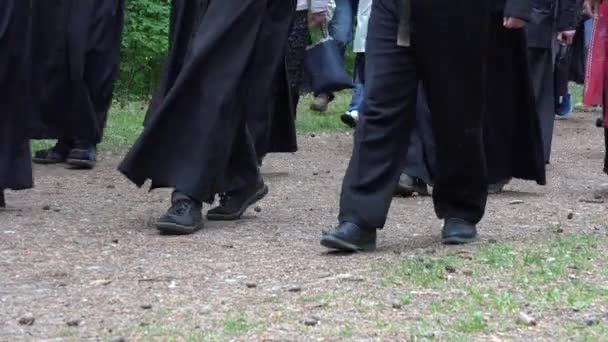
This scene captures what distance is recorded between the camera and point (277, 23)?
738 cm

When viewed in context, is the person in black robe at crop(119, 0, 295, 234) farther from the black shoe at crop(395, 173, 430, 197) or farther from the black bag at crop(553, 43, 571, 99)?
the black bag at crop(553, 43, 571, 99)

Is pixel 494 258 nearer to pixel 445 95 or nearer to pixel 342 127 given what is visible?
pixel 445 95

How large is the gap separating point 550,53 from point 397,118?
3754 mm

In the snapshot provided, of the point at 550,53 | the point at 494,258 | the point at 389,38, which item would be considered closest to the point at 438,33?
the point at 389,38

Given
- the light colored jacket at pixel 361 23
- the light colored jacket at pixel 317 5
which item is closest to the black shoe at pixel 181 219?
the light colored jacket at pixel 317 5

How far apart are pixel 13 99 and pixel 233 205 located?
1.24 meters

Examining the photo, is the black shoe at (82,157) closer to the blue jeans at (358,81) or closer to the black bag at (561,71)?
the blue jeans at (358,81)

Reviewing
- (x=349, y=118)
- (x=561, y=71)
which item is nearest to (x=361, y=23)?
(x=349, y=118)

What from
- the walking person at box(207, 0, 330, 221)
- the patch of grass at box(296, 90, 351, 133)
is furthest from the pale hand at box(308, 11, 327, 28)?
the patch of grass at box(296, 90, 351, 133)

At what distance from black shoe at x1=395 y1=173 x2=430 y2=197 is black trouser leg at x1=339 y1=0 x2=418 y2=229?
2238 millimetres

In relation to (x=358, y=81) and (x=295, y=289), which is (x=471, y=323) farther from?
(x=358, y=81)

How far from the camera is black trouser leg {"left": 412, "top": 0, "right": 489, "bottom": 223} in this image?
619 cm

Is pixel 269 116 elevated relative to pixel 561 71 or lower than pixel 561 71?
elevated

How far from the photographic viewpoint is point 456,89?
20.8 feet
